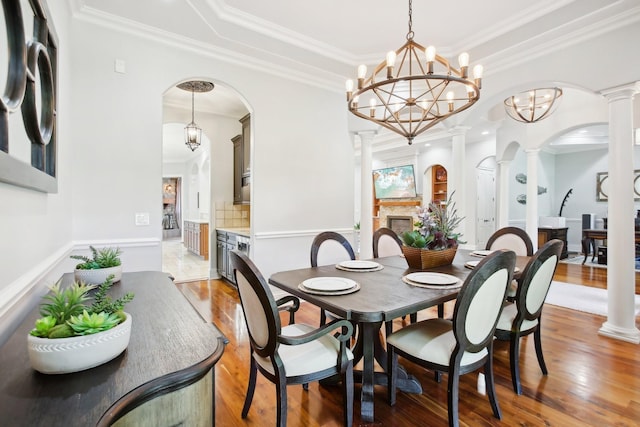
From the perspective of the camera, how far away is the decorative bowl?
95.0 inches

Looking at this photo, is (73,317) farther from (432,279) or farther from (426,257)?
(426,257)

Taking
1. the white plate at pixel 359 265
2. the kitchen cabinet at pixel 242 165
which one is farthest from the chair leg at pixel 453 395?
the kitchen cabinet at pixel 242 165

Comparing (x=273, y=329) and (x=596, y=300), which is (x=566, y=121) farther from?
(x=273, y=329)

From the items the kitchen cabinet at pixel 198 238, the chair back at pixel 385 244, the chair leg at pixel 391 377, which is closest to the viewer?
the chair leg at pixel 391 377

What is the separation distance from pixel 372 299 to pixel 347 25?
278 cm

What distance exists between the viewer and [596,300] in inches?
162

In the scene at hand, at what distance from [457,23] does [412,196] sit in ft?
17.4

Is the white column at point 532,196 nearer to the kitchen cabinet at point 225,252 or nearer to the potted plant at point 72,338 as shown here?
the kitchen cabinet at point 225,252

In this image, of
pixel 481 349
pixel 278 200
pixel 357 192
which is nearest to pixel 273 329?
pixel 481 349

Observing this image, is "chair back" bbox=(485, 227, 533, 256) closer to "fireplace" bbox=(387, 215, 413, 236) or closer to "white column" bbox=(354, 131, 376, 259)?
"white column" bbox=(354, 131, 376, 259)

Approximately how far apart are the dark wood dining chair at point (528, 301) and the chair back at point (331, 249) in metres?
1.28

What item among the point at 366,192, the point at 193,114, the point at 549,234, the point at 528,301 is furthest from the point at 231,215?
the point at 549,234

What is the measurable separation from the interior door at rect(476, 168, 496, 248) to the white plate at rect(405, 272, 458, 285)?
6.03 meters

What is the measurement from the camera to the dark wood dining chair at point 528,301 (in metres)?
2.00
